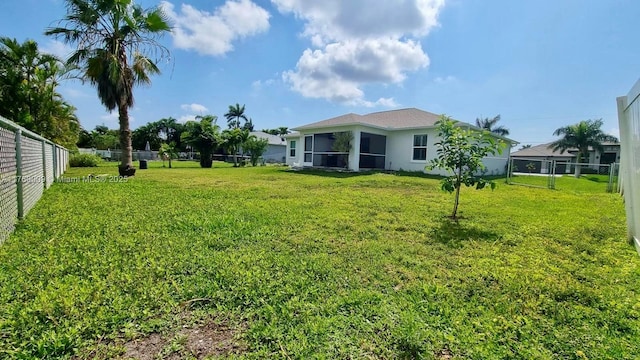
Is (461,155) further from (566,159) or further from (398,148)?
(566,159)

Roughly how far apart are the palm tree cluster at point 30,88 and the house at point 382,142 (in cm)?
1409

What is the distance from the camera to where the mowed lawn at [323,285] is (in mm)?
2092

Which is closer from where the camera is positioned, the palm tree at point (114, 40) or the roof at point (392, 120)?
the palm tree at point (114, 40)

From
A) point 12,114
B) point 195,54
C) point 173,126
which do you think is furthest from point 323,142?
point 173,126

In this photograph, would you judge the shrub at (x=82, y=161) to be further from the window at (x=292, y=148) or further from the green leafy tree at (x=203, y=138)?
the window at (x=292, y=148)

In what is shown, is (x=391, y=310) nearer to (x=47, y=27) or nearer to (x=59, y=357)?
(x=59, y=357)

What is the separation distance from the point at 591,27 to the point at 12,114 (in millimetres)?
25357

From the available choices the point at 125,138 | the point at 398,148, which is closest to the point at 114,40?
the point at 125,138

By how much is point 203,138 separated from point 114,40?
12.9m

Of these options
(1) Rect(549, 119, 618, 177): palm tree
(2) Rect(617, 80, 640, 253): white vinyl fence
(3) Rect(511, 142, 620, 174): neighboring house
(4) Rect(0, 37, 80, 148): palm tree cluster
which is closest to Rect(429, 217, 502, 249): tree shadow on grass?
(2) Rect(617, 80, 640, 253): white vinyl fence

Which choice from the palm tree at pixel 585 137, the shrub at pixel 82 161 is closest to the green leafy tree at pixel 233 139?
the shrub at pixel 82 161

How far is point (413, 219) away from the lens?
5.82 metres

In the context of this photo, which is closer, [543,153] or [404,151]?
[404,151]

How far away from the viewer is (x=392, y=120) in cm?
1908
